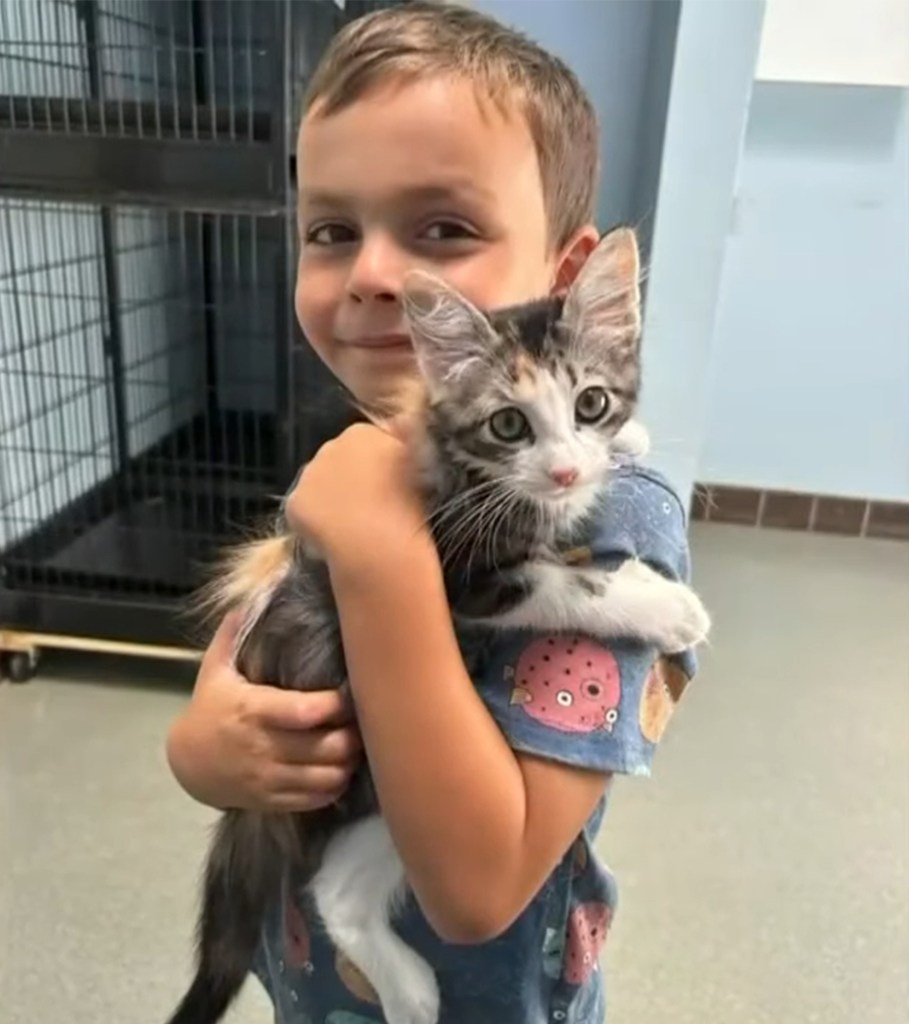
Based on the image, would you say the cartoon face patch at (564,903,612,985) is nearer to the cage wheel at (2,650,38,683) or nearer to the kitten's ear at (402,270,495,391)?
the kitten's ear at (402,270,495,391)

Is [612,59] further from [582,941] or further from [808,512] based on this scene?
[582,941]

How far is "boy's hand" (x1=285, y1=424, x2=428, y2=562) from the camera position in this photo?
1.84ft

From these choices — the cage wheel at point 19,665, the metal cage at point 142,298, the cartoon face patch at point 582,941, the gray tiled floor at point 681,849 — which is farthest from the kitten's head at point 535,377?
the cage wheel at point 19,665

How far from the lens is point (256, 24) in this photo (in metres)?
1.99

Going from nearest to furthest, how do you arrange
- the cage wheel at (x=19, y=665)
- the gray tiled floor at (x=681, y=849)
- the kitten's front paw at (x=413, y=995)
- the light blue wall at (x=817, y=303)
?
1. the kitten's front paw at (x=413, y=995)
2. the gray tiled floor at (x=681, y=849)
3. the cage wheel at (x=19, y=665)
4. the light blue wall at (x=817, y=303)

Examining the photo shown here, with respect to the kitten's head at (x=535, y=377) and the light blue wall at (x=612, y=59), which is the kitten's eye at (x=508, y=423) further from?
the light blue wall at (x=612, y=59)

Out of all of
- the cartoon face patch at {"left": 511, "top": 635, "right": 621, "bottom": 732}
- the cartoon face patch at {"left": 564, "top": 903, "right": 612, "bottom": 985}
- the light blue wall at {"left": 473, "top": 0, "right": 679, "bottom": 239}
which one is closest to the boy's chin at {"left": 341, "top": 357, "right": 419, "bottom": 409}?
the cartoon face patch at {"left": 511, "top": 635, "right": 621, "bottom": 732}

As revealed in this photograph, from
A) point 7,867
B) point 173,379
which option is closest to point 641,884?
point 7,867

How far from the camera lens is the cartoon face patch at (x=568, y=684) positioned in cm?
55

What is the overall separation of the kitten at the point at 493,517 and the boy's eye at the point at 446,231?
0.08 m

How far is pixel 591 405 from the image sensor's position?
0.62 m

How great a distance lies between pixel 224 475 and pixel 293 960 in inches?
50.7

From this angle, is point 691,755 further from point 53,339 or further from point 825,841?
point 53,339

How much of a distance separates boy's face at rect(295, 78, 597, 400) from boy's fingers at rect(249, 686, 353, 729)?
225 millimetres
